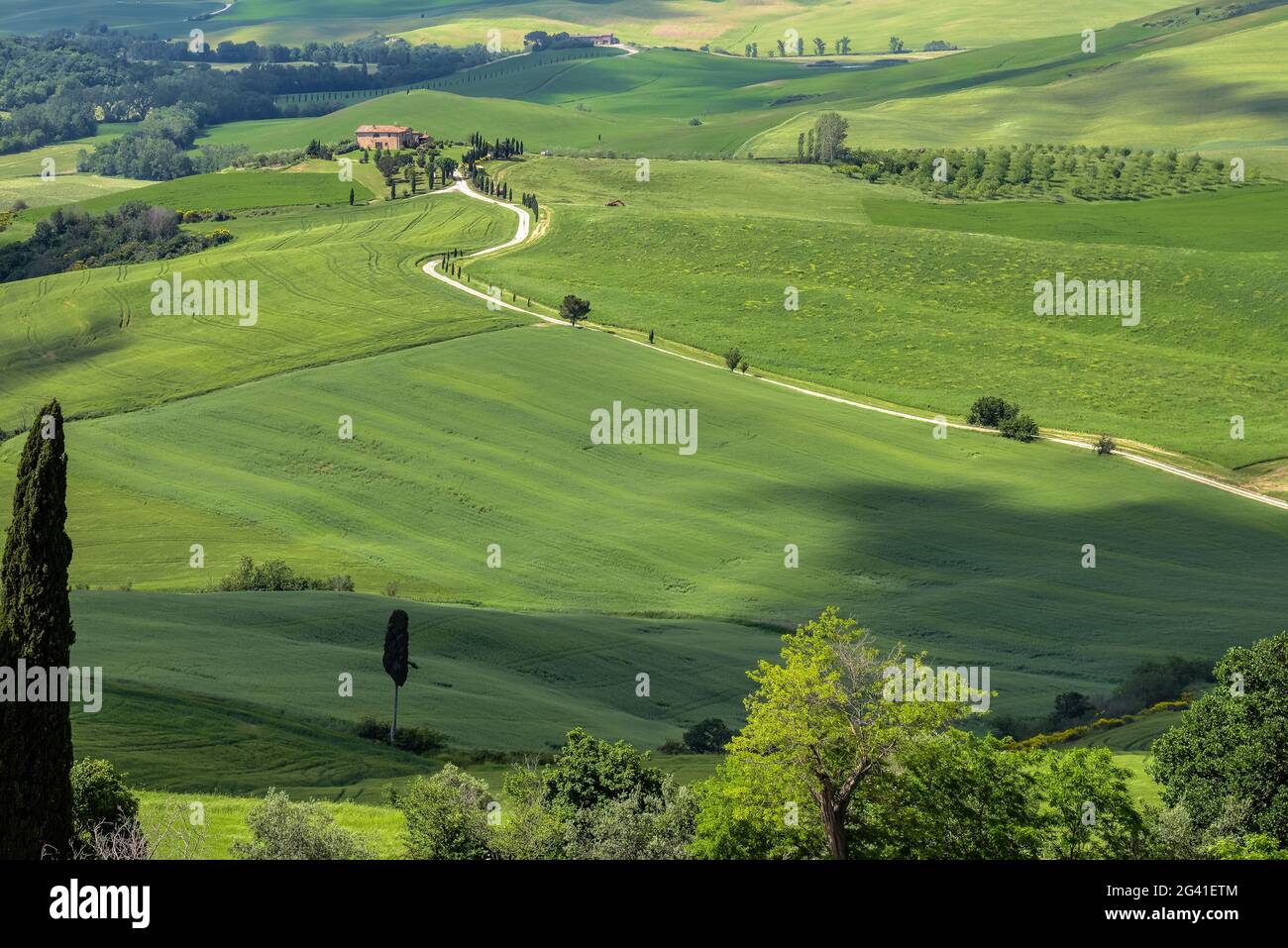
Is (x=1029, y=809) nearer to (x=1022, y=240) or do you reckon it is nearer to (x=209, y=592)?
(x=209, y=592)

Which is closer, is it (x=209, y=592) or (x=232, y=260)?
(x=209, y=592)

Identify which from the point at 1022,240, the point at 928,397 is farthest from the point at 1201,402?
the point at 1022,240

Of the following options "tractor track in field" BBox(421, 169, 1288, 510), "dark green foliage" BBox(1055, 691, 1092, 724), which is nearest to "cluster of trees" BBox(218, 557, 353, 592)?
"dark green foliage" BBox(1055, 691, 1092, 724)

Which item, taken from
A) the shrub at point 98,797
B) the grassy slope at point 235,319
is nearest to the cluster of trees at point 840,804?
the shrub at point 98,797

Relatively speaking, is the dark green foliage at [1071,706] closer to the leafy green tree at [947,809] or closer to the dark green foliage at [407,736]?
the dark green foliage at [407,736]
